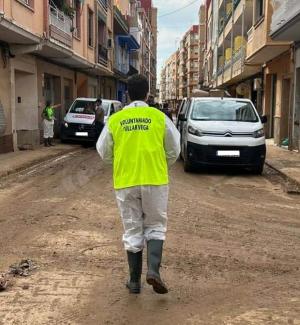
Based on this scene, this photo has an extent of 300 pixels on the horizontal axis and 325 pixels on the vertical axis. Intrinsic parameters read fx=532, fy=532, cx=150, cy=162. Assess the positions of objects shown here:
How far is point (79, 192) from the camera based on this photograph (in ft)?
31.8

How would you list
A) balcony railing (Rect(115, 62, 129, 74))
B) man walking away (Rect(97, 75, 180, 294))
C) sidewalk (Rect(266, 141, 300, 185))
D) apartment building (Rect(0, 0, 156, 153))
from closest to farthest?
man walking away (Rect(97, 75, 180, 294)) < sidewalk (Rect(266, 141, 300, 185)) < apartment building (Rect(0, 0, 156, 153)) < balcony railing (Rect(115, 62, 129, 74))

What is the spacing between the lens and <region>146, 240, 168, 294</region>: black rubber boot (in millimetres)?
4184

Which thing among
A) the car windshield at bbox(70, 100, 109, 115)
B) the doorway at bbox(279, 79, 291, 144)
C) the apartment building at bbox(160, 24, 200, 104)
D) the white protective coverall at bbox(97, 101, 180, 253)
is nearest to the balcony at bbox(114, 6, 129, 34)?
the car windshield at bbox(70, 100, 109, 115)

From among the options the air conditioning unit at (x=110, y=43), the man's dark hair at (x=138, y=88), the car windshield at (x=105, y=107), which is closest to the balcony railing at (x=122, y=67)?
the air conditioning unit at (x=110, y=43)

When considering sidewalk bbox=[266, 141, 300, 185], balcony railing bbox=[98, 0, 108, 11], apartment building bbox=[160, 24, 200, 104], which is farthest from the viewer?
apartment building bbox=[160, 24, 200, 104]

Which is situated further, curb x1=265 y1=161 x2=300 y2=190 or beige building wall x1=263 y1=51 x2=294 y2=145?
beige building wall x1=263 y1=51 x2=294 y2=145

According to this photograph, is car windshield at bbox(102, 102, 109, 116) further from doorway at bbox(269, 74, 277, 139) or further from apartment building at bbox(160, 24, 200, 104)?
apartment building at bbox(160, 24, 200, 104)

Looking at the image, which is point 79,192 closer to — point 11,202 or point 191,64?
point 11,202

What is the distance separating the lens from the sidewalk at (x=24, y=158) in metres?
12.9

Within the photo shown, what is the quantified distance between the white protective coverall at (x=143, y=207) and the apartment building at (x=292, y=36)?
10117 mm

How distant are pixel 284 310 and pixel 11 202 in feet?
18.8

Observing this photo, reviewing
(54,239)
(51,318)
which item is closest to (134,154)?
(51,318)

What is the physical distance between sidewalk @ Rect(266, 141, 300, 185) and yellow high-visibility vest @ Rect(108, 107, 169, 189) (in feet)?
23.6

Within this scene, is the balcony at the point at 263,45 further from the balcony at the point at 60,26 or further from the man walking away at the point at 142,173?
the man walking away at the point at 142,173
